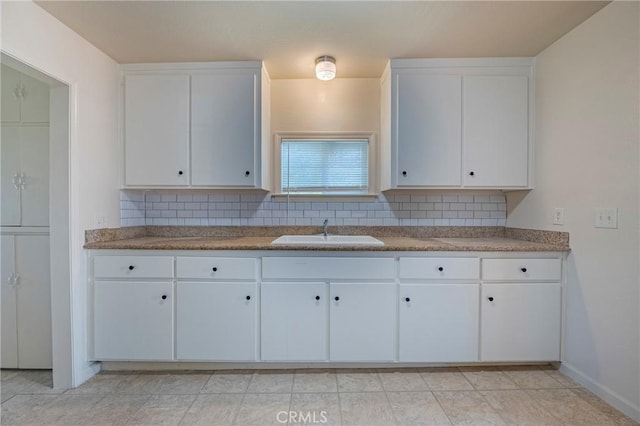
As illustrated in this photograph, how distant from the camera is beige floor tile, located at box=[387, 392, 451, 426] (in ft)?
5.17

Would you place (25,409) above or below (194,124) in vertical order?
below

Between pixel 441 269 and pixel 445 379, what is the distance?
28.3 inches

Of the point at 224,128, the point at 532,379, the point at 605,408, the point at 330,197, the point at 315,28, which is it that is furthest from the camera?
the point at 330,197

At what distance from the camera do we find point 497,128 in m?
2.23

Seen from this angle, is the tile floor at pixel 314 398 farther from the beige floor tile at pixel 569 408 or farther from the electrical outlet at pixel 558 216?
the electrical outlet at pixel 558 216

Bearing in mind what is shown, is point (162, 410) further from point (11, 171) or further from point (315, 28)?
point (315, 28)

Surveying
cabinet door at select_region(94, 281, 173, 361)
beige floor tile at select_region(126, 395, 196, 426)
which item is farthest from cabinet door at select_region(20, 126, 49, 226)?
beige floor tile at select_region(126, 395, 196, 426)

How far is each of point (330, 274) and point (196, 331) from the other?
97cm

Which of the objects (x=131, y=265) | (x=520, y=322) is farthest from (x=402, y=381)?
(x=131, y=265)

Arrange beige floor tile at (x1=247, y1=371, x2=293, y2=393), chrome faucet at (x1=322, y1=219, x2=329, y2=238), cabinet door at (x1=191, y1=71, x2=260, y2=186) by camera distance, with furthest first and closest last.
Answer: chrome faucet at (x1=322, y1=219, x2=329, y2=238), cabinet door at (x1=191, y1=71, x2=260, y2=186), beige floor tile at (x1=247, y1=371, x2=293, y2=393)

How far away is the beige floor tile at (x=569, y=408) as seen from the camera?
1.58m

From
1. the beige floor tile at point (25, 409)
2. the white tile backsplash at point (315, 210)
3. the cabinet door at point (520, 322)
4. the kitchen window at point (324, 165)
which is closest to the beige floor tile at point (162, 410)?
the beige floor tile at point (25, 409)

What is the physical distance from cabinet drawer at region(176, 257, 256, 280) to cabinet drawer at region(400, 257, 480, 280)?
40.4 inches

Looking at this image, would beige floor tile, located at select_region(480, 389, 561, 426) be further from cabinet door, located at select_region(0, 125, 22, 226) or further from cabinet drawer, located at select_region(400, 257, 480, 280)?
cabinet door, located at select_region(0, 125, 22, 226)
